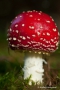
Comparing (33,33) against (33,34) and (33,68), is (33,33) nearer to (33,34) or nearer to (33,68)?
(33,34)

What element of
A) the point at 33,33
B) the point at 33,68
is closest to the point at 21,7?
the point at 33,68

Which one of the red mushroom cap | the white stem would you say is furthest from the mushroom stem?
the red mushroom cap

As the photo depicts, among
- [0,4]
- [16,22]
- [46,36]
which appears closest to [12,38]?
[16,22]

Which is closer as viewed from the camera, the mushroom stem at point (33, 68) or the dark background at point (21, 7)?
the mushroom stem at point (33, 68)

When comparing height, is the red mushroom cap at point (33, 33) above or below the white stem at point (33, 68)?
above

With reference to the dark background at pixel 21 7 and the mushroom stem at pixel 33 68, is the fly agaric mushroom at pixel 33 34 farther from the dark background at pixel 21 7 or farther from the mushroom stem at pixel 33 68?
the dark background at pixel 21 7

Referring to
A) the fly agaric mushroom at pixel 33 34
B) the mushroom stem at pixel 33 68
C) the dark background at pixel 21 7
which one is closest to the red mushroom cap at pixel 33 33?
the fly agaric mushroom at pixel 33 34
